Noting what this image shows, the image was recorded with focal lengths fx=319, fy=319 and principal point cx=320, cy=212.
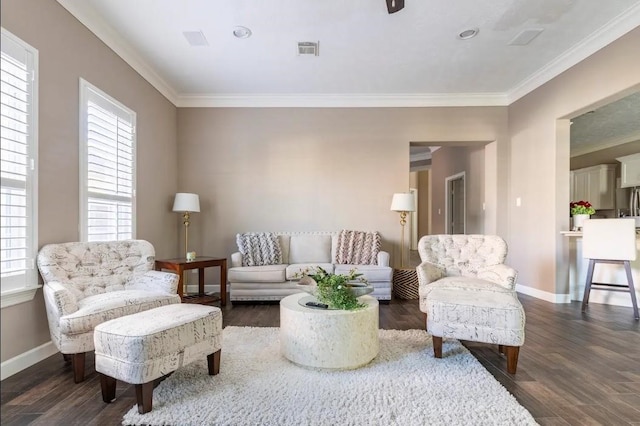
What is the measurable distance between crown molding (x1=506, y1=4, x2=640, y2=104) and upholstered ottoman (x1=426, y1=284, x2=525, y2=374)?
2833mm

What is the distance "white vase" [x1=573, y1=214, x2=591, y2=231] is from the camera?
389 cm

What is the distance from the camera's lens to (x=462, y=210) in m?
6.64

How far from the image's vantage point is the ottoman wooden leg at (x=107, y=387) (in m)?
1.78

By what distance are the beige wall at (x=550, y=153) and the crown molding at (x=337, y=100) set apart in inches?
23.8

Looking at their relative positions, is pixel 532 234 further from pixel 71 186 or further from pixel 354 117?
pixel 71 186

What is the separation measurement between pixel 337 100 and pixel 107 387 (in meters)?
4.33

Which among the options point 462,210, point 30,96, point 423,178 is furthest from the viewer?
point 423,178

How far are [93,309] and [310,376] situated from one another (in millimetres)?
1484

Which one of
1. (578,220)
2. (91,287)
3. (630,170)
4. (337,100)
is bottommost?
(91,287)

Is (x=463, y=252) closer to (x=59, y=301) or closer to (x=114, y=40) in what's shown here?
Result: (x=59, y=301)

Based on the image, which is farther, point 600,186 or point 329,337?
point 600,186

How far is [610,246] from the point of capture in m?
3.57

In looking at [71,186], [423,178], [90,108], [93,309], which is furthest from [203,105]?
[423,178]

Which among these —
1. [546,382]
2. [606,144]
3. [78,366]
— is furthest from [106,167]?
[606,144]
